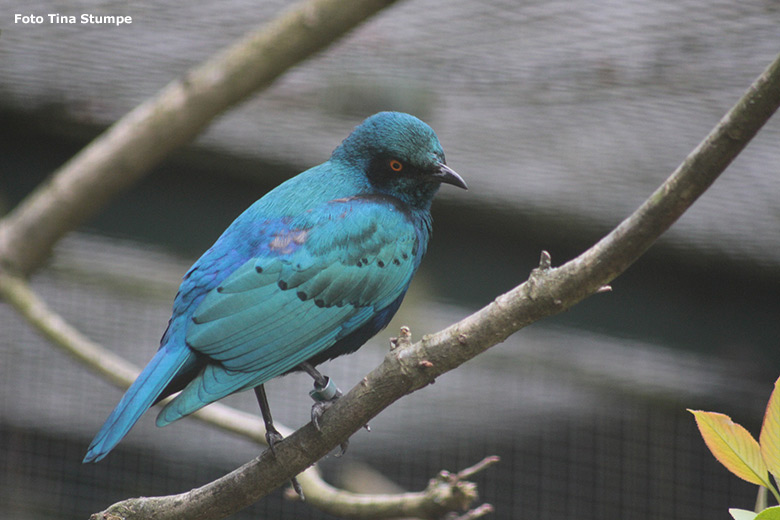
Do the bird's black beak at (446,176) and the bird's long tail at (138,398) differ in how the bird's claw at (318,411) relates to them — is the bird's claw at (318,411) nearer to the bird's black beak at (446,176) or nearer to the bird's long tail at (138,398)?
the bird's long tail at (138,398)

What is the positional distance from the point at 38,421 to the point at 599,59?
385 centimetres

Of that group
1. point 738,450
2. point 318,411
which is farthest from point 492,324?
point 738,450

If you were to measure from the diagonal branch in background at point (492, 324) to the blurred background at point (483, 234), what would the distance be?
2.06m

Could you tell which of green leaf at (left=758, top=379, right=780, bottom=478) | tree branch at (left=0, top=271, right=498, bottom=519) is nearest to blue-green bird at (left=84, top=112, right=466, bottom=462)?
tree branch at (left=0, top=271, right=498, bottom=519)

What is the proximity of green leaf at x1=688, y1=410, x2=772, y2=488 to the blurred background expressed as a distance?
2.59 meters

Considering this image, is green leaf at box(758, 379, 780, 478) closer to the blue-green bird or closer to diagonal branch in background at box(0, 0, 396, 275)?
the blue-green bird

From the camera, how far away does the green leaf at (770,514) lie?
1.05 metres

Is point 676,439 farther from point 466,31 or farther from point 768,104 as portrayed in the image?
point 768,104

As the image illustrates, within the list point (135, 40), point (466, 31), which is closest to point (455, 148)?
point (466, 31)

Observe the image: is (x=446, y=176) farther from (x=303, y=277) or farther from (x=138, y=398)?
(x=138, y=398)

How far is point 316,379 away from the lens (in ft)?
7.56

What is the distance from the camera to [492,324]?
183 cm

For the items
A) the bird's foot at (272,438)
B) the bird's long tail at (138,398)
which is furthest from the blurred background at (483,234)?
the bird's foot at (272,438)

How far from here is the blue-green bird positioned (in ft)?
7.51
